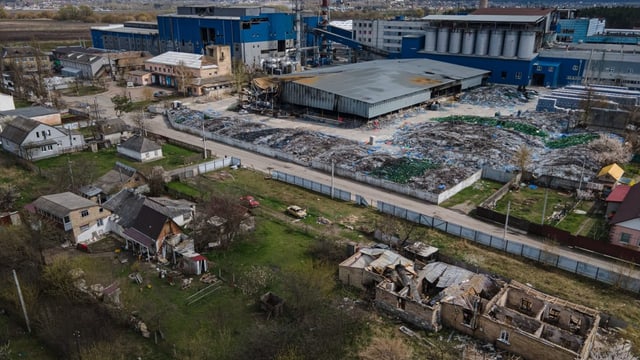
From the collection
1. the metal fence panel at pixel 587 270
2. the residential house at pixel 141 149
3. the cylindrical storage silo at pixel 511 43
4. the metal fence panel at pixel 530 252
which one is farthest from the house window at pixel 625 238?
the cylindrical storage silo at pixel 511 43

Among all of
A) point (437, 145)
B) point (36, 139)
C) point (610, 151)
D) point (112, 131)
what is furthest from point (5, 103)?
point (610, 151)

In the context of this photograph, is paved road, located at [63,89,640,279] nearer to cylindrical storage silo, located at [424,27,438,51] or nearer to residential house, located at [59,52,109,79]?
residential house, located at [59,52,109,79]

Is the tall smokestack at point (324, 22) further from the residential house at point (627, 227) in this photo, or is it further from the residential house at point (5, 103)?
the residential house at point (627, 227)

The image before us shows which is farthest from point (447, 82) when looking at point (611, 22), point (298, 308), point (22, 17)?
point (22, 17)

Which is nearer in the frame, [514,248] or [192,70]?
[514,248]

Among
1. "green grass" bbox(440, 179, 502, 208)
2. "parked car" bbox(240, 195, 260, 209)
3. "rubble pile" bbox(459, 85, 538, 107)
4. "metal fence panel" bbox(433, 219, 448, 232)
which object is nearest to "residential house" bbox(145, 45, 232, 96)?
"rubble pile" bbox(459, 85, 538, 107)

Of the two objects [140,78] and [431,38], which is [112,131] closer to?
[140,78]
